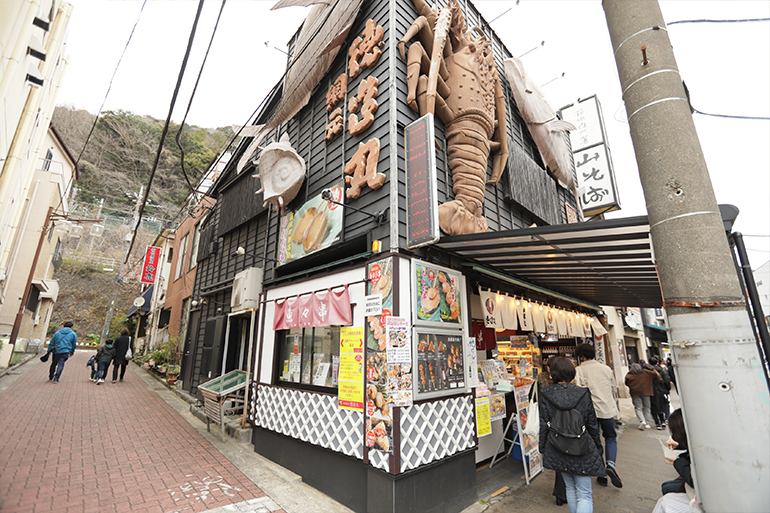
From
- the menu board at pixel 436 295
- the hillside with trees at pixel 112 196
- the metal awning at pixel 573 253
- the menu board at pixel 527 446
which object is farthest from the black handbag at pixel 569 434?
the hillside with trees at pixel 112 196

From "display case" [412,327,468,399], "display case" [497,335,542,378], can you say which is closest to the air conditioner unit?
"display case" [412,327,468,399]

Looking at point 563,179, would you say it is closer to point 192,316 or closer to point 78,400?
point 192,316

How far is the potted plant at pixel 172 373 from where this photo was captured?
1341cm

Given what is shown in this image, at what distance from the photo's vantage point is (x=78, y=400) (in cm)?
1027

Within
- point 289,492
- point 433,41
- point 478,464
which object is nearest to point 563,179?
point 433,41

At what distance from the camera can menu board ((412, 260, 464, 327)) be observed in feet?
17.0

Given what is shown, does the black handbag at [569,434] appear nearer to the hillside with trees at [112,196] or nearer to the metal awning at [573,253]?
the metal awning at [573,253]

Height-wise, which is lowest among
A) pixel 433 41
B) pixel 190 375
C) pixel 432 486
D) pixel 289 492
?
pixel 289 492

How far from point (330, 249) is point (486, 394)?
400 centimetres

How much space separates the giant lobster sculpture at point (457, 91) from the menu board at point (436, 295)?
925 mm

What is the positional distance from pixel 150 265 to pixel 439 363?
22.6 metres

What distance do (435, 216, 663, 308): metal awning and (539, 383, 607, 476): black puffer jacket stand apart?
6.51 ft

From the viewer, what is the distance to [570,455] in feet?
12.8

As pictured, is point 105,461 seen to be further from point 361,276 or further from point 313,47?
point 313,47
